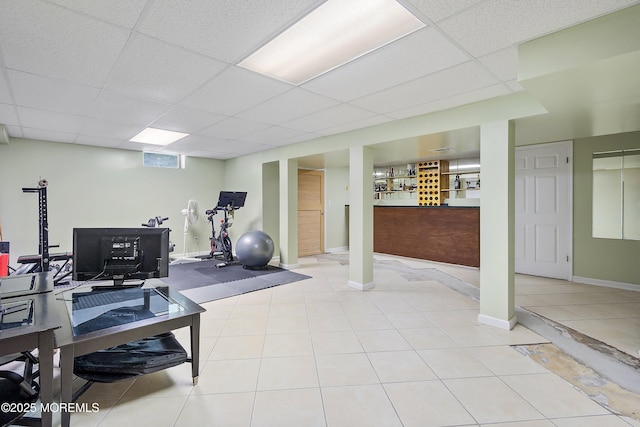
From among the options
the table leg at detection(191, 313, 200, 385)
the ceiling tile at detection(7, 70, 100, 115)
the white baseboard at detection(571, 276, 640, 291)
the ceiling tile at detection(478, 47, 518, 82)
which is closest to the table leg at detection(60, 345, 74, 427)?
the table leg at detection(191, 313, 200, 385)

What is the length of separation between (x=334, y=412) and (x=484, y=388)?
1.05 meters

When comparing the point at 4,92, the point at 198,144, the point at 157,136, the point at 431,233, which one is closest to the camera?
the point at 4,92

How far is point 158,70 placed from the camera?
2430 mm

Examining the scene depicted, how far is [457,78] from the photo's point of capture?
2562 mm

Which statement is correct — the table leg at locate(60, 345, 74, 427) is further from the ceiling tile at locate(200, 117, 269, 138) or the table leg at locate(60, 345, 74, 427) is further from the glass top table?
the ceiling tile at locate(200, 117, 269, 138)

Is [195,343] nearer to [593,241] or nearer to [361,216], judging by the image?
[361,216]

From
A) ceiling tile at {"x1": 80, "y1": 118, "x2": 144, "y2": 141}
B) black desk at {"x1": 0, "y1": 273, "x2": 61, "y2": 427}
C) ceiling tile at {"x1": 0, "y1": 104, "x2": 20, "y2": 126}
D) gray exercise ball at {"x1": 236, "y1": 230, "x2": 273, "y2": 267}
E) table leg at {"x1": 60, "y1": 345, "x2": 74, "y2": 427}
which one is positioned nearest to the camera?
black desk at {"x1": 0, "y1": 273, "x2": 61, "y2": 427}

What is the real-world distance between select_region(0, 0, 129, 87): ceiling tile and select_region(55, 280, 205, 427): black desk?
5.59 feet

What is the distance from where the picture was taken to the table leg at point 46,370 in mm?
1438

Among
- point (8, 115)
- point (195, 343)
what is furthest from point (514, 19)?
point (8, 115)

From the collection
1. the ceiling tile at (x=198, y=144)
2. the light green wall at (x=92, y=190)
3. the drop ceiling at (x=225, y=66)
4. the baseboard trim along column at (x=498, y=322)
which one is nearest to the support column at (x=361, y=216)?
the drop ceiling at (x=225, y=66)

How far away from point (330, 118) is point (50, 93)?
290cm

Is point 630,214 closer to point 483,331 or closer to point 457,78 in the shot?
point 483,331

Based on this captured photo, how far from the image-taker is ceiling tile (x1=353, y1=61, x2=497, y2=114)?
247 centimetres
